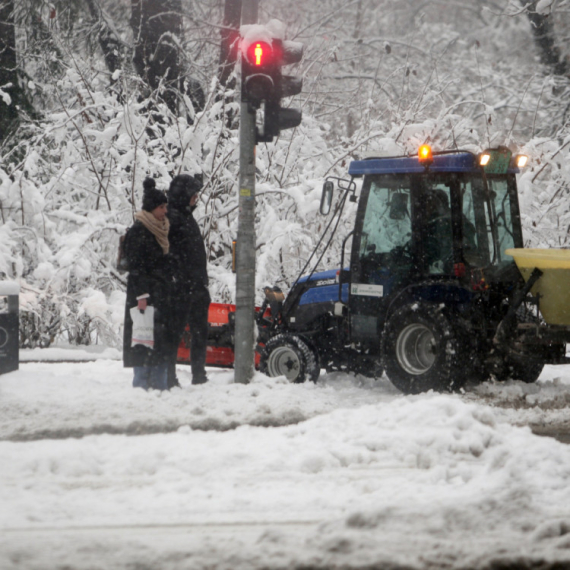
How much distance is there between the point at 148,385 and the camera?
7719 mm

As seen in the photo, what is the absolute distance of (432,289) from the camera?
821 centimetres

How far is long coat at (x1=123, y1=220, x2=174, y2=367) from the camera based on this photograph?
751 cm

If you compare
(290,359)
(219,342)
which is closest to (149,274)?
(290,359)

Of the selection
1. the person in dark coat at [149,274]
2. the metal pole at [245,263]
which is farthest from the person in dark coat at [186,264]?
the metal pole at [245,263]

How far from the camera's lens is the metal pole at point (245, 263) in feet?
25.8

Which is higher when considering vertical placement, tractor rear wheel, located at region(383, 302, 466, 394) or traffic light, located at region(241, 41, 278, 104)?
traffic light, located at region(241, 41, 278, 104)

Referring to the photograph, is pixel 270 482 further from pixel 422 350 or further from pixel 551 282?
pixel 551 282

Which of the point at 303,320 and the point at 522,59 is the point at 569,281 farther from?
the point at 522,59

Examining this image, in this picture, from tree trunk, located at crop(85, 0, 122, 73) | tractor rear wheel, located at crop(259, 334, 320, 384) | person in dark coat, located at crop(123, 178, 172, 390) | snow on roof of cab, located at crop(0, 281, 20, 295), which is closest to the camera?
person in dark coat, located at crop(123, 178, 172, 390)

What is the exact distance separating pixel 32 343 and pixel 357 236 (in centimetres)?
606

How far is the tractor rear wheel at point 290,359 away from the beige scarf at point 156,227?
78.2 inches

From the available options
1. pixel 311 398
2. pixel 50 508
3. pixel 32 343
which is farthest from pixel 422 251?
pixel 32 343

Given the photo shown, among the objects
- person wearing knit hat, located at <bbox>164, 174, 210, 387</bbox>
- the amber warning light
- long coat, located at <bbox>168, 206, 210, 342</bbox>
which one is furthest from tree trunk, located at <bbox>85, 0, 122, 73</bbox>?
the amber warning light

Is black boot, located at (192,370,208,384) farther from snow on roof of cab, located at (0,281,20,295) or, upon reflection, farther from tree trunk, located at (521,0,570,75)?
tree trunk, located at (521,0,570,75)
